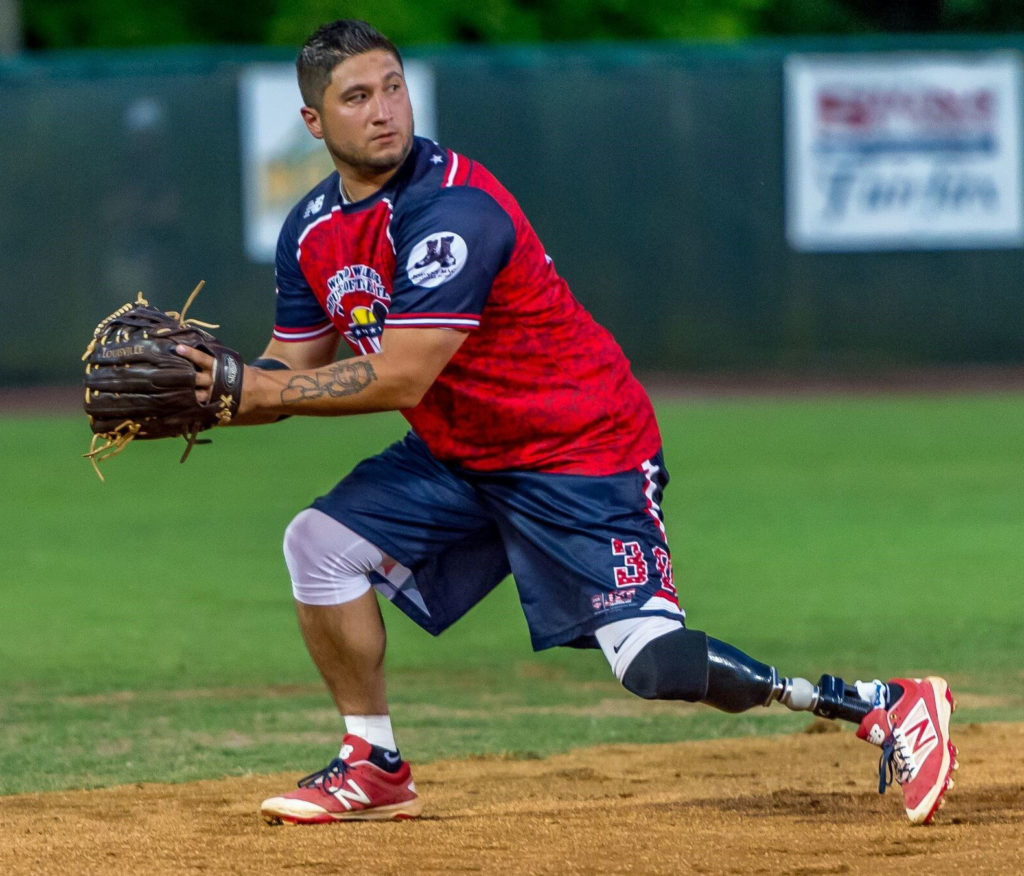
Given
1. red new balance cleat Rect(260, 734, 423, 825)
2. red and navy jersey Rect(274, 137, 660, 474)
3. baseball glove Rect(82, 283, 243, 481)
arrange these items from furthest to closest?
red new balance cleat Rect(260, 734, 423, 825) → red and navy jersey Rect(274, 137, 660, 474) → baseball glove Rect(82, 283, 243, 481)

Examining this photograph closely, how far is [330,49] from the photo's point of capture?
4465 mm

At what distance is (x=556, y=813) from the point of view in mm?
4637

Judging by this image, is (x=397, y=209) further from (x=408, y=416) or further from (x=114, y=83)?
(x=114, y=83)

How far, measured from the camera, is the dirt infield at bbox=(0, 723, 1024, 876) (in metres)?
4.07

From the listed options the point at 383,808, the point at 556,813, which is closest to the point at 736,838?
the point at 556,813

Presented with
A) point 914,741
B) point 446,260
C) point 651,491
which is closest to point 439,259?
point 446,260

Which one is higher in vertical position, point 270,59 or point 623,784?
point 270,59

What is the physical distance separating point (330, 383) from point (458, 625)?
3.68m

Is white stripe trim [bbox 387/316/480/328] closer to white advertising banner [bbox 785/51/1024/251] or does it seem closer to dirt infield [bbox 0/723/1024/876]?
dirt infield [bbox 0/723/1024/876]

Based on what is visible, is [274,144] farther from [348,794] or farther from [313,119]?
[348,794]

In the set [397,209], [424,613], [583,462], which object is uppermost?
[397,209]

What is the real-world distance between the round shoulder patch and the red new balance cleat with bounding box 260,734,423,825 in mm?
1263

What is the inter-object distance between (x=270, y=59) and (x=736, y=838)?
1366 centimetres

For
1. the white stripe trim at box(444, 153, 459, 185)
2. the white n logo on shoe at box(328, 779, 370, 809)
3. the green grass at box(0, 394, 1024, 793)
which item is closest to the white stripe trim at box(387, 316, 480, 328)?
the white stripe trim at box(444, 153, 459, 185)
